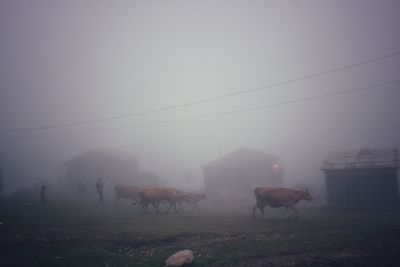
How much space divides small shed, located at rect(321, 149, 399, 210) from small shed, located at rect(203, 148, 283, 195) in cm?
1724

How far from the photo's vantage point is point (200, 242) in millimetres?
15367

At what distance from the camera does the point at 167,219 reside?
23.1 metres

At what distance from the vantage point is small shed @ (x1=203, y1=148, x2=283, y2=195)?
164 ft

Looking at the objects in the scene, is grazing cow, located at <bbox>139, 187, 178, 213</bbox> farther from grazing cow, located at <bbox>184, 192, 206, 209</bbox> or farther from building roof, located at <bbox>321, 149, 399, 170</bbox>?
building roof, located at <bbox>321, 149, 399, 170</bbox>

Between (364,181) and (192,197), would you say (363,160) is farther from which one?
(192,197)

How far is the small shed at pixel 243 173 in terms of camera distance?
164 feet

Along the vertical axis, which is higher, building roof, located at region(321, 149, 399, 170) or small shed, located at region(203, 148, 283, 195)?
building roof, located at region(321, 149, 399, 170)

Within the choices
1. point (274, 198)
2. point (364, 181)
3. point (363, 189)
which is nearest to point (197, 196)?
point (274, 198)

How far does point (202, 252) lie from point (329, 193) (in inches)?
857

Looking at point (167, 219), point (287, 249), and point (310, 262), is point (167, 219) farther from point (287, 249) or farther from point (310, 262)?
point (310, 262)

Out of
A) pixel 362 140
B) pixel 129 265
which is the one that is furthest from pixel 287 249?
pixel 362 140

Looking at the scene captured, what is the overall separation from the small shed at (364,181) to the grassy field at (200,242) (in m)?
10.0

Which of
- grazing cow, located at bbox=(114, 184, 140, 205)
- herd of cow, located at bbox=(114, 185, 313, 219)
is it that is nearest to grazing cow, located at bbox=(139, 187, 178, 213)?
herd of cow, located at bbox=(114, 185, 313, 219)

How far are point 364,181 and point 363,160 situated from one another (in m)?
2.25
